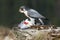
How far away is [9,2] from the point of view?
15305 mm

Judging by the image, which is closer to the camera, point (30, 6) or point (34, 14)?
point (34, 14)

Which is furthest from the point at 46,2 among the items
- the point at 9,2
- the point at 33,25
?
the point at 33,25

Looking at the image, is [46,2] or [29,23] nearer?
[29,23]

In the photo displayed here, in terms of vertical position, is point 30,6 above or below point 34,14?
below

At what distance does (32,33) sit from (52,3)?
732 cm

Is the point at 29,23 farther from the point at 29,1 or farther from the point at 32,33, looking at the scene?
the point at 29,1

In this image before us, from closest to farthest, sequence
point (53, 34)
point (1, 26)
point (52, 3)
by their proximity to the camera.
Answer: point (53, 34) → point (1, 26) → point (52, 3)

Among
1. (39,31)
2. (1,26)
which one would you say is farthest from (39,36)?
(1,26)

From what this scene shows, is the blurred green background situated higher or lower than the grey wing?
lower

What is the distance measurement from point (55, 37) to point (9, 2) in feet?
26.7

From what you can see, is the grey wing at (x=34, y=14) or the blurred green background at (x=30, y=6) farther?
the blurred green background at (x=30, y=6)

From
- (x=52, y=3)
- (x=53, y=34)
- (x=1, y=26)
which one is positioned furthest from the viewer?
(x=52, y=3)

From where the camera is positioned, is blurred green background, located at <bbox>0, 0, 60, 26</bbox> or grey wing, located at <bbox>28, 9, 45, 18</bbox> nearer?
grey wing, located at <bbox>28, 9, 45, 18</bbox>

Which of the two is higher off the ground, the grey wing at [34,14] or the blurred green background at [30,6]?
the grey wing at [34,14]
